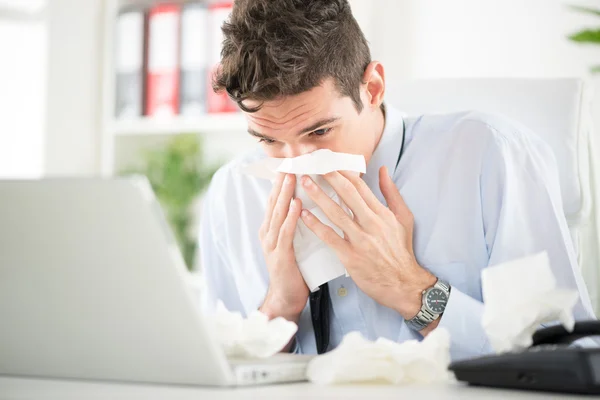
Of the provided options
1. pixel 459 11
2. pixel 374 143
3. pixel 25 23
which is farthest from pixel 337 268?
pixel 25 23

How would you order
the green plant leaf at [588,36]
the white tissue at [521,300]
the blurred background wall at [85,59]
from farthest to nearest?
the blurred background wall at [85,59] < the green plant leaf at [588,36] < the white tissue at [521,300]

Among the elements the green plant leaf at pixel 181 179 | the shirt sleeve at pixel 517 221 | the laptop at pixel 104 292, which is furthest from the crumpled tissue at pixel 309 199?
the green plant leaf at pixel 181 179

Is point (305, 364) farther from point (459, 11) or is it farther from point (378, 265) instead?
point (459, 11)

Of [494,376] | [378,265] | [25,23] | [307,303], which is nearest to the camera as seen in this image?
[494,376]

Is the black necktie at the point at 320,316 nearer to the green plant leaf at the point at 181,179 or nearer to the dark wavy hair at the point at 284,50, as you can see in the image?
the dark wavy hair at the point at 284,50

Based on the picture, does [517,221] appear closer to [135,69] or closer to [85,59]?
[135,69]

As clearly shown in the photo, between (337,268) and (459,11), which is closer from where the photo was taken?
(337,268)

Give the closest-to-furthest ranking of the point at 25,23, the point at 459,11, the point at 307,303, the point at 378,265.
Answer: the point at 378,265, the point at 307,303, the point at 459,11, the point at 25,23

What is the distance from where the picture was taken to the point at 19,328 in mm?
671

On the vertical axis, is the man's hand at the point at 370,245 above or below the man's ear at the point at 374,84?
below

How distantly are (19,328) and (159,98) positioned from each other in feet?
5.83

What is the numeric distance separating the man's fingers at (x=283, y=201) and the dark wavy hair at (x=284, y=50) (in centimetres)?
14

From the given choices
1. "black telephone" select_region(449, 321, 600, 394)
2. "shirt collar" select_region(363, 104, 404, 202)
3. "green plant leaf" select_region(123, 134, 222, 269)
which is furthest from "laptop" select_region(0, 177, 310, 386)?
"green plant leaf" select_region(123, 134, 222, 269)

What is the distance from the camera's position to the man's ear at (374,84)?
1.36 meters
